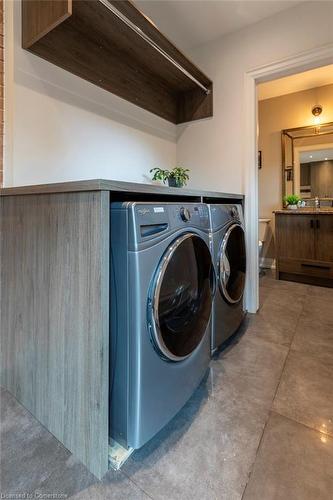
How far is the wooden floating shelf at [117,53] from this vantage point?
126 centimetres

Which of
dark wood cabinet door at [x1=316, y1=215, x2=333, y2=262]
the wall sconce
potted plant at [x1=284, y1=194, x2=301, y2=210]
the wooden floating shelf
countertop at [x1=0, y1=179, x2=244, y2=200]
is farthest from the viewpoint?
potted plant at [x1=284, y1=194, x2=301, y2=210]

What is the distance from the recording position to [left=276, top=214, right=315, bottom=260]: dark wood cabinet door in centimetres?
293

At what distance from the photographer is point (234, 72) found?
209 cm

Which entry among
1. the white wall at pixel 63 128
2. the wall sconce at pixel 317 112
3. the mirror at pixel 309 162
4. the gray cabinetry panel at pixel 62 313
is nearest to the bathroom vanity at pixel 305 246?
the mirror at pixel 309 162

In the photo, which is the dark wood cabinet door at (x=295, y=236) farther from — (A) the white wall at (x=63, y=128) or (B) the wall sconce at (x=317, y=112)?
(A) the white wall at (x=63, y=128)

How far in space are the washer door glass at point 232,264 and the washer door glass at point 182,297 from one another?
0.21 meters

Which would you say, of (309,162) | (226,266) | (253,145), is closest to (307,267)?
(309,162)

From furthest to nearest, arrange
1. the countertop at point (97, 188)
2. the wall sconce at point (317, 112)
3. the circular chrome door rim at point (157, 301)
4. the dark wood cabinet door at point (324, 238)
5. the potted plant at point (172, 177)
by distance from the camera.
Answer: the wall sconce at point (317, 112) < the dark wood cabinet door at point (324, 238) < the potted plant at point (172, 177) < the circular chrome door rim at point (157, 301) < the countertop at point (97, 188)

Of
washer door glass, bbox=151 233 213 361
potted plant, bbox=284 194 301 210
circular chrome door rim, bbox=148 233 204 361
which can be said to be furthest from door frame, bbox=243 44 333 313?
potted plant, bbox=284 194 301 210

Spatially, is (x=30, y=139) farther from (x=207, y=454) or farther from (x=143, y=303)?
(x=207, y=454)

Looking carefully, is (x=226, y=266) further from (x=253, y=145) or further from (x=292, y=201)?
(x=292, y=201)

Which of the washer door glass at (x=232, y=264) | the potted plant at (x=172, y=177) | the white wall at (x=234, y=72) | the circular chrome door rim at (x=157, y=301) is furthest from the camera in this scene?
the potted plant at (x=172, y=177)

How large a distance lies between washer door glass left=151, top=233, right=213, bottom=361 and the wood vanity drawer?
7.26 feet

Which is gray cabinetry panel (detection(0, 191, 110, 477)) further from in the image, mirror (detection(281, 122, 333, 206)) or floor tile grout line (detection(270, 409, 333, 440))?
mirror (detection(281, 122, 333, 206))
